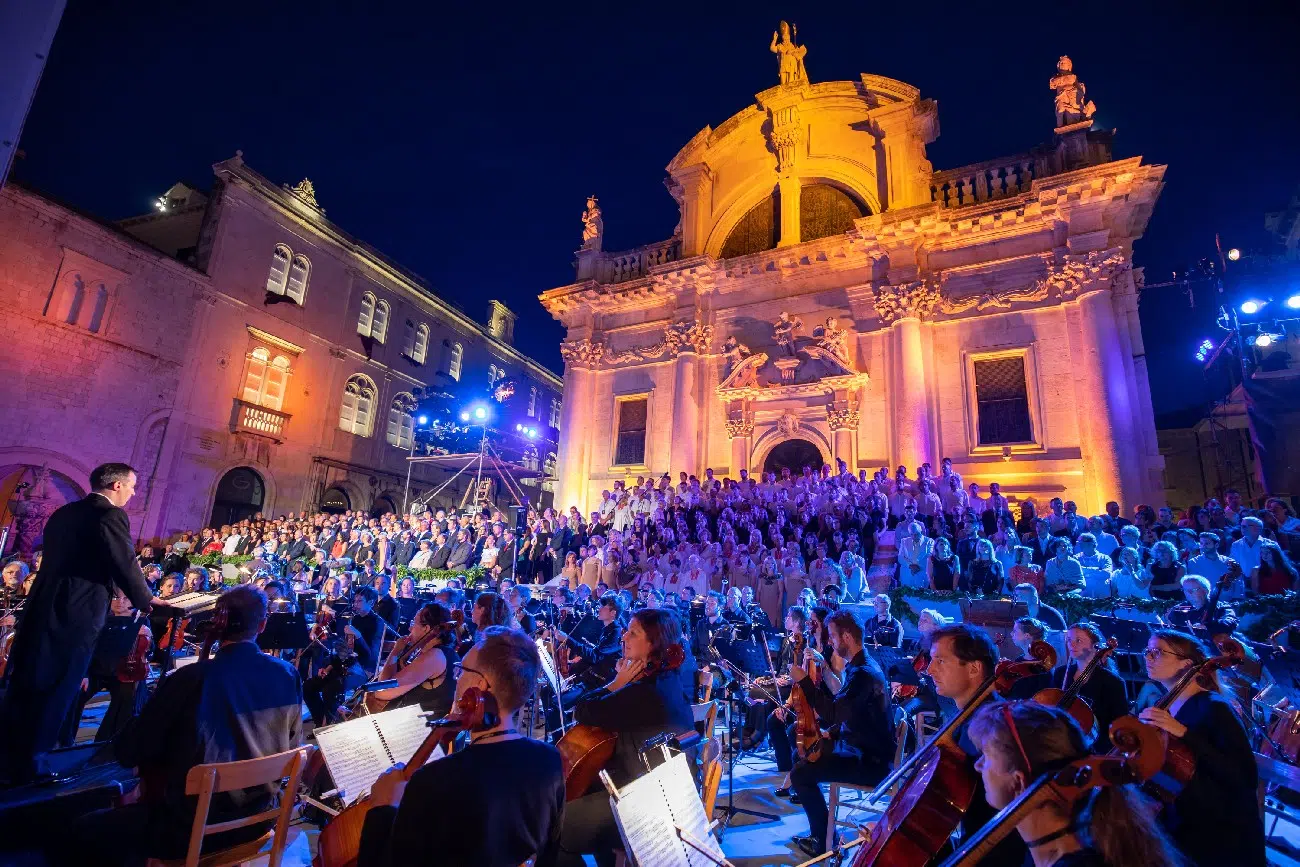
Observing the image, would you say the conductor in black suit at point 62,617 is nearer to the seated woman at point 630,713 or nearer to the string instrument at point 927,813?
the seated woman at point 630,713

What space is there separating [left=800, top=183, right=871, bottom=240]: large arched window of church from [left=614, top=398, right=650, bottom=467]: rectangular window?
7.62 meters

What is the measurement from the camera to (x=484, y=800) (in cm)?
188

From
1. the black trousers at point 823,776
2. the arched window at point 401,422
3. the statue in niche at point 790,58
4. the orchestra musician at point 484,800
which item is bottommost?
the black trousers at point 823,776

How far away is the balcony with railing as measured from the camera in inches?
836

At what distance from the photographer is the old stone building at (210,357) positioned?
54.4 feet

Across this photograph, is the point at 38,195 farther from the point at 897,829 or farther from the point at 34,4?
the point at 897,829

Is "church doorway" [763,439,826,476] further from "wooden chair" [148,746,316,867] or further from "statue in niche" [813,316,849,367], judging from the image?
"wooden chair" [148,746,316,867]

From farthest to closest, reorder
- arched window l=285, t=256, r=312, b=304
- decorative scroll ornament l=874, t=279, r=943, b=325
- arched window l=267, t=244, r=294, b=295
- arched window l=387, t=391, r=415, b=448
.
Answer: arched window l=387, t=391, r=415, b=448 → arched window l=285, t=256, r=312, b=304 → arched window l=267, t=244, r=294, b=295 → decorative scroll ornament l=874, t=279, r=943, b=325

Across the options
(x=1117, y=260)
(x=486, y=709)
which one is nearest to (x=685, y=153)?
(x=1117, y=260)

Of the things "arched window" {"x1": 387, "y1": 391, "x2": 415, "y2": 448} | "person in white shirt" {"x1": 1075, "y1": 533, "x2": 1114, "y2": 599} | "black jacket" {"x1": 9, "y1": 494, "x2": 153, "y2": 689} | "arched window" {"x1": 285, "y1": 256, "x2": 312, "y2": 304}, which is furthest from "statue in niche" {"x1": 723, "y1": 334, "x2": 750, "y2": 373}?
"arched window" {"x1": 285, "y1": 256, "x2": 312, "y2": 304}

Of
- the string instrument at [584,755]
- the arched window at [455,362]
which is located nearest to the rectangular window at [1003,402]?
the string instrument at [584,755]

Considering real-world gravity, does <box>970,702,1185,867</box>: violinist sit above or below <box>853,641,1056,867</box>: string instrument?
above

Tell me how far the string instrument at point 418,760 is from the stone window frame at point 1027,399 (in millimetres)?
15761

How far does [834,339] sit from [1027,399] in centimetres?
505
